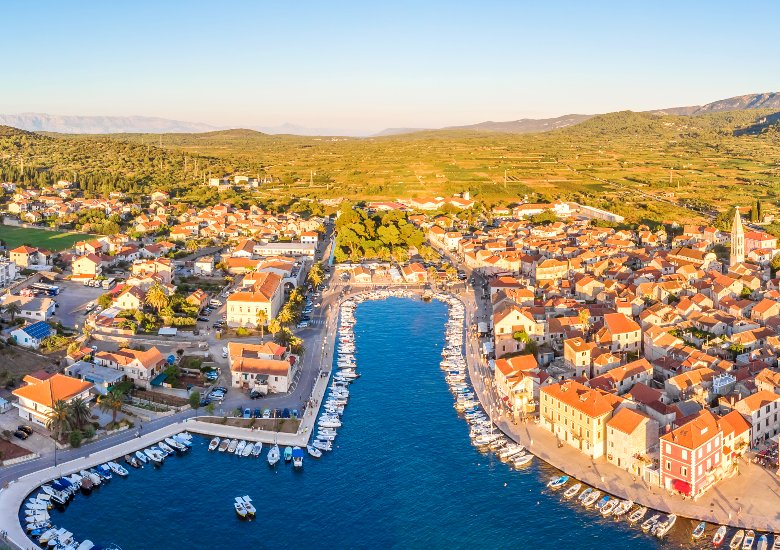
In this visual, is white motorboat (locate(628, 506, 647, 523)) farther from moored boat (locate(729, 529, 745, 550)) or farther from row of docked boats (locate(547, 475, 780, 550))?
moored boat (locate(729, 529, 745, 550))

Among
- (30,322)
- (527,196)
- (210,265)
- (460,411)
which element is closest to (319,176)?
(527,196)

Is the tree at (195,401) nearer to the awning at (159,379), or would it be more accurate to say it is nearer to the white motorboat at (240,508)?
the awning at (159,379)

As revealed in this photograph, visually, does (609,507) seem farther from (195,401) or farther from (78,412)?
(78,412)

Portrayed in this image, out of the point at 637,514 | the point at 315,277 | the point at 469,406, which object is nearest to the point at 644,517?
the point at 637,514

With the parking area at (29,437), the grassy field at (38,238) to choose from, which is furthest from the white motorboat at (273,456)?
the grassy field at (38,238)

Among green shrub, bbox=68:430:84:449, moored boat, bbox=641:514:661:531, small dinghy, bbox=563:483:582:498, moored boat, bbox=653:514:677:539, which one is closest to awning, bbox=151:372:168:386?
green shrub, bbox=68:430:84:449

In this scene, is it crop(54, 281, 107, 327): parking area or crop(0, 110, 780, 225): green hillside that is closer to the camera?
crop(54, 281, 107, 327): parking area

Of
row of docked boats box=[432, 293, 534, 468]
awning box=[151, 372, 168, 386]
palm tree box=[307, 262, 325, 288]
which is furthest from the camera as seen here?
palm tree box=[307, 262, 325, 288]
